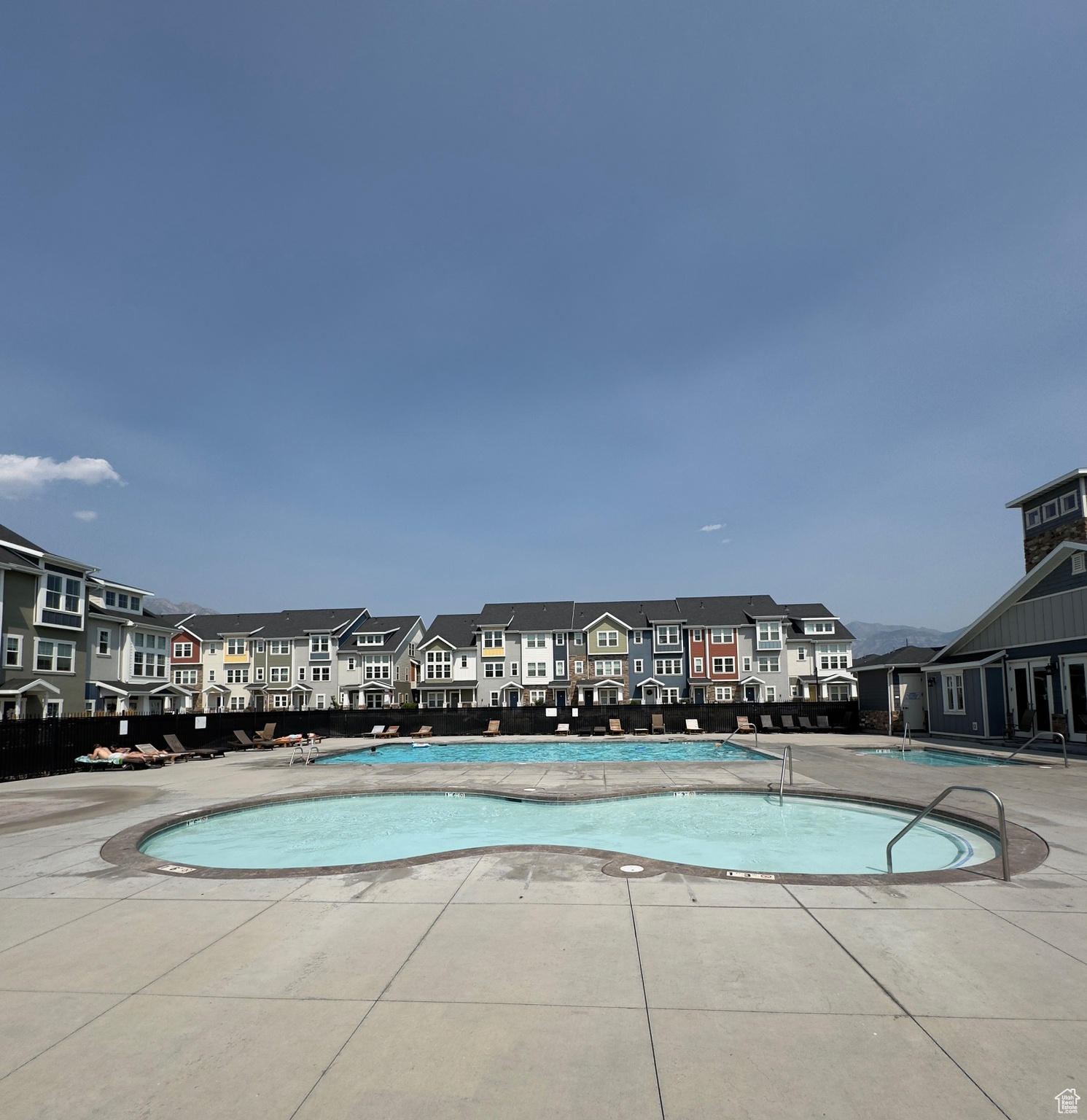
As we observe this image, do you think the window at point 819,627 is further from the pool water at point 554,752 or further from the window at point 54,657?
the window at point 54,657

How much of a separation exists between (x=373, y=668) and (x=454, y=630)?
8180 millimetres

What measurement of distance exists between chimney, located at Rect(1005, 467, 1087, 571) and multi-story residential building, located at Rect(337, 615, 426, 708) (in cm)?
4780

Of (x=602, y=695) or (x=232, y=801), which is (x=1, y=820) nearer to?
(x=232, y=801)

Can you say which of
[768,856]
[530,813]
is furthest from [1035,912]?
[530,813]

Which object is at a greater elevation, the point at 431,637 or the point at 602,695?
the point at 431,637

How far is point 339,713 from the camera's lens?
123ft

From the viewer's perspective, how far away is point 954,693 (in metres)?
29.8

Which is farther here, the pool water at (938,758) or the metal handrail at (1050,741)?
the pool water at (938,758)

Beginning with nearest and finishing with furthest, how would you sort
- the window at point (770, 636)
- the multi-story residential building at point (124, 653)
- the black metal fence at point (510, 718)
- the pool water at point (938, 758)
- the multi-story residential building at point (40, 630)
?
the pool water at point (938, 758)
the black metal fence at point (510, 718)
the multi-story residential building at point (40, 630)
the multi-story residential building at point (124, 653)
the window at point (770, 636)

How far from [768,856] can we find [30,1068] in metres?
10.1

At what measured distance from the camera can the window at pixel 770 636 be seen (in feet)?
201

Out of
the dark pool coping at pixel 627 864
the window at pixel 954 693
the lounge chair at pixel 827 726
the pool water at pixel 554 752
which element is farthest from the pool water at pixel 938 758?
the dark pool coping at pixel 627 864

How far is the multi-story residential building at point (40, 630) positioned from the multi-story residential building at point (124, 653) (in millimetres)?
1530

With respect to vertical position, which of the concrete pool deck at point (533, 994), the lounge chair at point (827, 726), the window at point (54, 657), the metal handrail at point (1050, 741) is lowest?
the lounge chair at point (827, 726)
